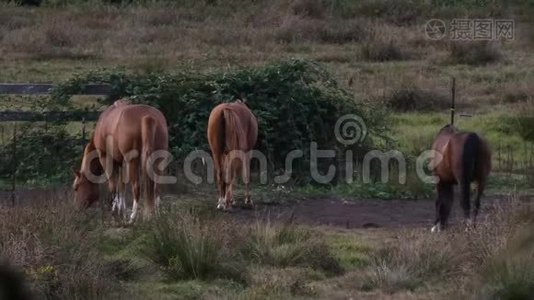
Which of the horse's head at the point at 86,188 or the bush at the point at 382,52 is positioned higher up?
the bush at the point at 382,52

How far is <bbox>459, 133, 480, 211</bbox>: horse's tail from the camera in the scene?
9.59 metres

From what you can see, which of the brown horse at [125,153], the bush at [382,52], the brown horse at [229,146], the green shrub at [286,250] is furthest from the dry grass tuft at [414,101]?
the green shrub at [286,250]

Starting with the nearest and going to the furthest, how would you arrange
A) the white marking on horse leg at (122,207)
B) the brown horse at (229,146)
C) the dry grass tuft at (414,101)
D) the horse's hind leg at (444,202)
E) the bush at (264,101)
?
the horse's hind leg at (444,202) → the white marking on horse leg at (122,207) → the brown horse at (229,146) → the bush at (264,101) → the dry grass tuft at (414,101)

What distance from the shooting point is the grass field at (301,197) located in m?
6.90

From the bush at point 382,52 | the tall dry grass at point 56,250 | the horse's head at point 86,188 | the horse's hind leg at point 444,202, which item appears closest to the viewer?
the tall dry grass at point 56,250

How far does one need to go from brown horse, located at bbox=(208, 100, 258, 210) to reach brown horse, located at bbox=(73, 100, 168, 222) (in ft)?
4.10

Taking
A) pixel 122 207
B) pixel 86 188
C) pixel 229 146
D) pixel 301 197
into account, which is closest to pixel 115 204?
pixel 122 207

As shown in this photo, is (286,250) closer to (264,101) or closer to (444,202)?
(444,202)

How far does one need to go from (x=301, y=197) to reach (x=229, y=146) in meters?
1.34

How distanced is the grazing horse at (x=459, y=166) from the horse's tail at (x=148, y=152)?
9.04 feet

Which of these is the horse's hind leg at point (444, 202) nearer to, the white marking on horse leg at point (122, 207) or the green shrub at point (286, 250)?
the green shrub at point (286, 250)

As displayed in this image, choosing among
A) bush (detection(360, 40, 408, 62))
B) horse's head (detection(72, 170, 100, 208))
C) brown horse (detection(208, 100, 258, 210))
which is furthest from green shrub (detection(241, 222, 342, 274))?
bush (detection(360, 40, 408, 62))

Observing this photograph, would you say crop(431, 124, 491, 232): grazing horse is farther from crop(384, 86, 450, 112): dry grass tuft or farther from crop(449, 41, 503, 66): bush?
crop(449, 41, 503, 66): bush

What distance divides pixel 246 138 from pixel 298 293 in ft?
16.0
